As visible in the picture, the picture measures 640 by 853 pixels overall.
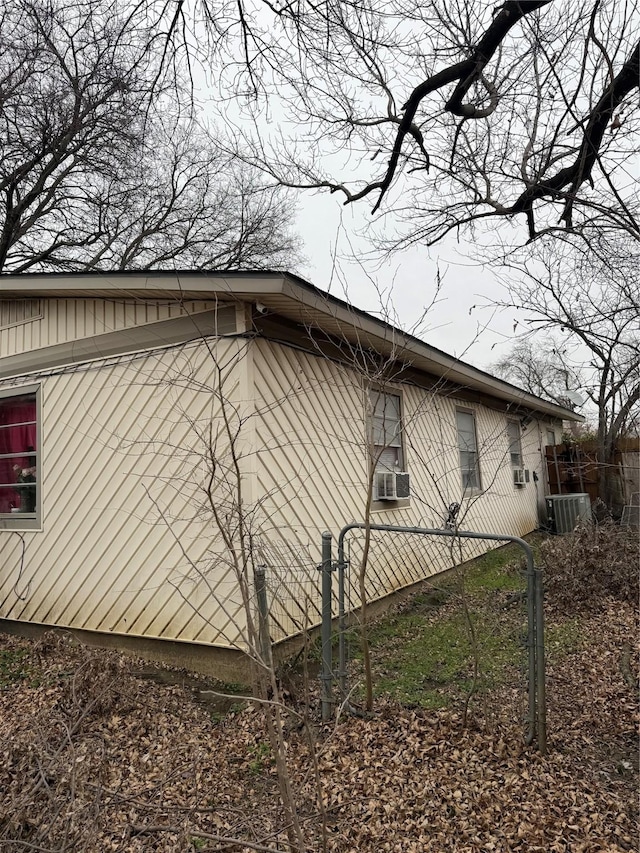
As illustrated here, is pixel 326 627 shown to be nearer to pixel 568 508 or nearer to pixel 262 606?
pixel 262 606

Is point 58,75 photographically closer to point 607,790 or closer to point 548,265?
point 548,265

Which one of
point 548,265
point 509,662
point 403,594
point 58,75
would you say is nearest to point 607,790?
point 509,662

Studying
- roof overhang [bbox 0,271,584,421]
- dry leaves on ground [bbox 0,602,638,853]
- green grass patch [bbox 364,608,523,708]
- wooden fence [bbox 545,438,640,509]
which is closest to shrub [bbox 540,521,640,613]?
green grass patch [bbox 364,608,523,708]

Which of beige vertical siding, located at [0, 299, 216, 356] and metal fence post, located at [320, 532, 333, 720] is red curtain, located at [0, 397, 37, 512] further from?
metal fence post, located at [320, 532, 333, 720]

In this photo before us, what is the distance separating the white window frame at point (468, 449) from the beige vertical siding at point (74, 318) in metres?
Result: 5.23

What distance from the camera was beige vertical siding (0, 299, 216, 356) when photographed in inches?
190

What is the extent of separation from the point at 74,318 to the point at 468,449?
20.2ft

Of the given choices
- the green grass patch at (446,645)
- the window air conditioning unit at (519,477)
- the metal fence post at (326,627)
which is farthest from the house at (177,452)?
the window air conditioning unit at (519,477)

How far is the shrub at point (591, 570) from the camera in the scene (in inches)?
221

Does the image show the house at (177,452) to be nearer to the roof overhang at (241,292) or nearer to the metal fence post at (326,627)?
the roof overhang at (241,292)

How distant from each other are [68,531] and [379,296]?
11.9 ft

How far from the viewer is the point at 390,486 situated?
6.32 metres

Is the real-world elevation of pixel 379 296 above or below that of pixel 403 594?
above

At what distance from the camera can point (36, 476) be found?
563cm
